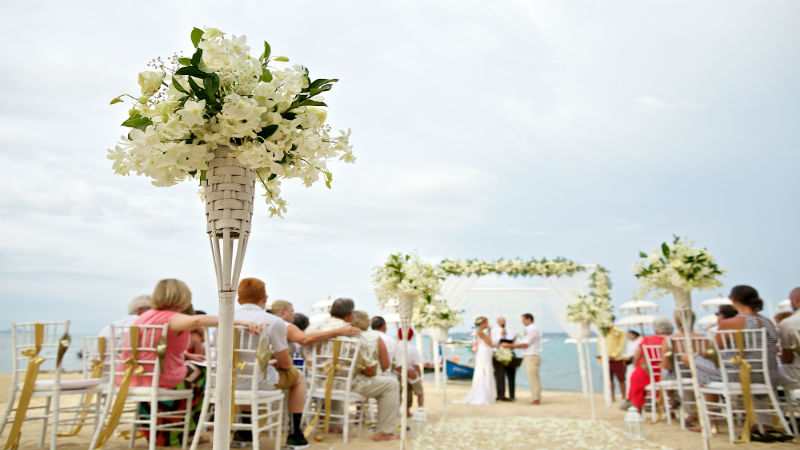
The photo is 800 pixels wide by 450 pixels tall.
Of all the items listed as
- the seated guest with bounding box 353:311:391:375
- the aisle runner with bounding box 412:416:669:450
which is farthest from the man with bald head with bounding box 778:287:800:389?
the seated guest with bounding box 353:311:391:375

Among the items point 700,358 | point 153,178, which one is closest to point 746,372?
point 700,358

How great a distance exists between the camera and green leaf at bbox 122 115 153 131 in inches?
62.2

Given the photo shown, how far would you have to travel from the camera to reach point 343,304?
5.46m

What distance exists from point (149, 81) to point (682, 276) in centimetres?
448

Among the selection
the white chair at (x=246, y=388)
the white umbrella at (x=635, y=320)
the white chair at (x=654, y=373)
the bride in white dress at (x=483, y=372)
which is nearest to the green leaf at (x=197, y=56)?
the white chair at (x=246, y=388)

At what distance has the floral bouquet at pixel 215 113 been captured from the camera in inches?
59.0

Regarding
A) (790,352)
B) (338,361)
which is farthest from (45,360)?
(790,352)

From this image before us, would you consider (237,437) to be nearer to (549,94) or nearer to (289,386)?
(289,386)

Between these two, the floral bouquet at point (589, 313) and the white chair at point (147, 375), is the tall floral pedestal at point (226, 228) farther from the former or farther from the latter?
the floral bouquet at point (589, 313)

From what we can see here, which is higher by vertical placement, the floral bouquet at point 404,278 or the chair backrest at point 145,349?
the floral bouquet at point 404,278

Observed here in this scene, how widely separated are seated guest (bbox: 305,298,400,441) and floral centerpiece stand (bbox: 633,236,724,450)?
2.84 m

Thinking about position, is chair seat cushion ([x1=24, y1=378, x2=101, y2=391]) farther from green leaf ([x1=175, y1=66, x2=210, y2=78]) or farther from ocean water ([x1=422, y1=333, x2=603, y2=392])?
ocean water ([x1=422, y1=333, x2=603, y2=392])

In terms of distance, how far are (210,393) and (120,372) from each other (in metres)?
0.89

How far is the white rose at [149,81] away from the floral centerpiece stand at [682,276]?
14.2 feet
